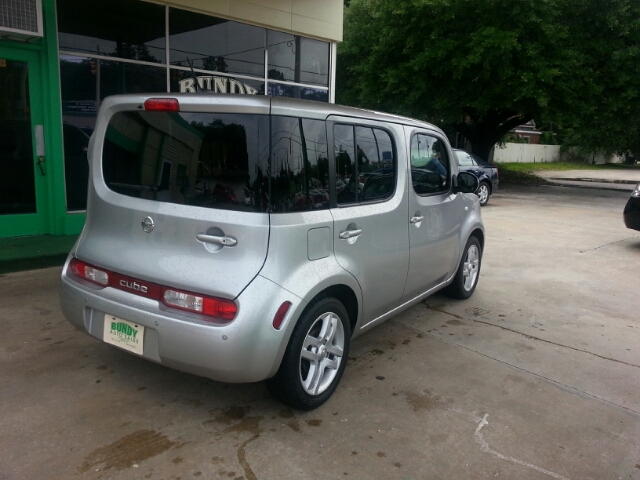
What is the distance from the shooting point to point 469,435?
125 inches

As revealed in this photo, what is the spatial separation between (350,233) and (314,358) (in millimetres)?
830

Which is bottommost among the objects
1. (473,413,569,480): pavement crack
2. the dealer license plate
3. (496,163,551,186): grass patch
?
(473,413,569,480): pavement crack

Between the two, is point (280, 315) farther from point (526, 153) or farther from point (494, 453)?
point (526, 153)

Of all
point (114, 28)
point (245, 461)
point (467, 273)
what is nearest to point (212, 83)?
point (114, 28)

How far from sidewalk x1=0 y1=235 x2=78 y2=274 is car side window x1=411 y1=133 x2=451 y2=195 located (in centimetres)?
429

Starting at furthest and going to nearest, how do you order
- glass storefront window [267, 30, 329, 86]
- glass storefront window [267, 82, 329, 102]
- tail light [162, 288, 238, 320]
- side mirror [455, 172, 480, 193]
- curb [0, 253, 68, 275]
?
glass storefront window [267, 82, 329, 102]
glass storefront window [267, 30, 329, 86]
curb [0, 253, 68, 275]
side mirror [455, 172, 480, 193]
tail light [162, 288, 238, 320]

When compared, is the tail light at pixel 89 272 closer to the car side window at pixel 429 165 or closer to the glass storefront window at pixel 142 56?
the car side window at pixel 429 165

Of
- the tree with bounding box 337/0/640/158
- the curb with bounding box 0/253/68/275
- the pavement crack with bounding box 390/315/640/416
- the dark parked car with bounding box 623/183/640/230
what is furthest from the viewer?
the tree with bounding box 337/0/640/158

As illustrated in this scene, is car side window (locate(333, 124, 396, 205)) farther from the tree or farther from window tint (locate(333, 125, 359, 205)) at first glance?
the tree

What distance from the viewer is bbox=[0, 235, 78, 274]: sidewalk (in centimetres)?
589

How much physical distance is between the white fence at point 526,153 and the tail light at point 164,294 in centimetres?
4124

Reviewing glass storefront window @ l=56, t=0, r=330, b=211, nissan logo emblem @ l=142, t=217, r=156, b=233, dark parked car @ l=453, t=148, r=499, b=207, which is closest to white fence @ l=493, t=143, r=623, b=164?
dark parked car @ l=453, t=148, r=499, b=207

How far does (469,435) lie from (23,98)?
6.60 m

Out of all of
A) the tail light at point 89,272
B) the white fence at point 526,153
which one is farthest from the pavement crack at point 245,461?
the white fence at point 526,153
